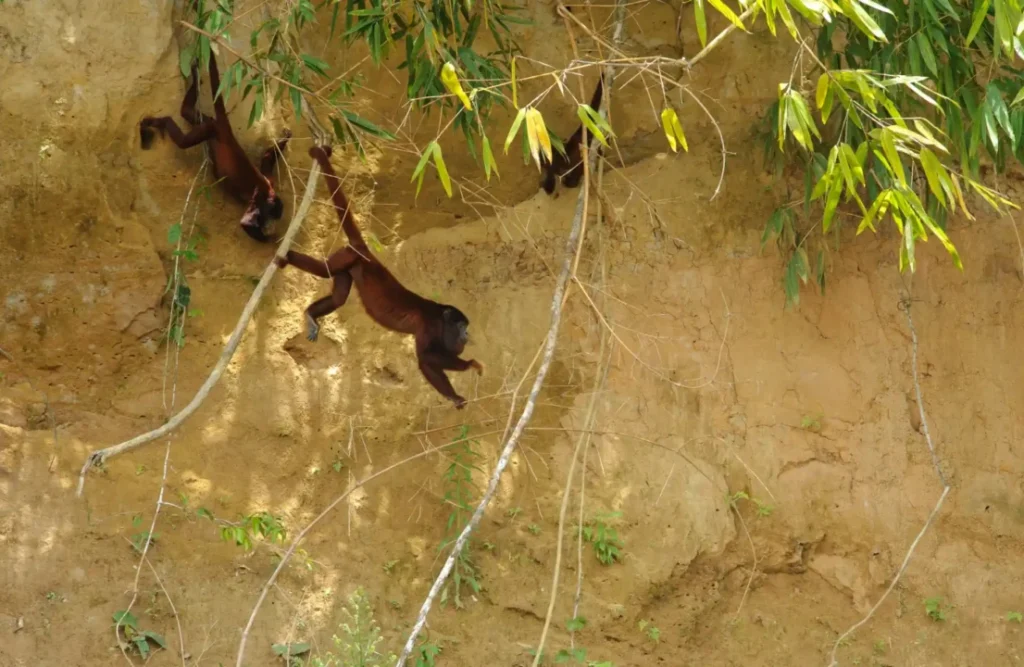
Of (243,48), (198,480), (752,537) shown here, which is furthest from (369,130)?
(752,537)

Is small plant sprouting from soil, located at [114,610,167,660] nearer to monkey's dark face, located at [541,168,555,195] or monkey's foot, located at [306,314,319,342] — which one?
monkey's foot, located at [306,314,319,342]

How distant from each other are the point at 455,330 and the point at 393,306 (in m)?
0.34

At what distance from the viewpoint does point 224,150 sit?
5586mm

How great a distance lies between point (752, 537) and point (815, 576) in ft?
1.20

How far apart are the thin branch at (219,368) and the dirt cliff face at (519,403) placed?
0.45m

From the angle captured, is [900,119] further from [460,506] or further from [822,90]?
[460,506]

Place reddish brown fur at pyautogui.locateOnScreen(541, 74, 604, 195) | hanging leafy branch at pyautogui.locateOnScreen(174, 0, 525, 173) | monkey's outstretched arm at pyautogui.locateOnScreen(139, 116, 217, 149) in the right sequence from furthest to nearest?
reddish brown fur at pyautogui.locateOnScreen(541, 74, 604, 195) → monkey's outstretched arm at pyautogui.locateOnScreen(139, 116, 217, 149) → hanging leafy branch at pyautogui.locateOnScreen(174, 0, 525, 173)

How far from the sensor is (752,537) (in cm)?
554

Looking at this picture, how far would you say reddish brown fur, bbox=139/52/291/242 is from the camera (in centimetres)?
554

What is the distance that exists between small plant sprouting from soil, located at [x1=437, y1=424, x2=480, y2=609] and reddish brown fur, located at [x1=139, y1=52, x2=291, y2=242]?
4.88 feet

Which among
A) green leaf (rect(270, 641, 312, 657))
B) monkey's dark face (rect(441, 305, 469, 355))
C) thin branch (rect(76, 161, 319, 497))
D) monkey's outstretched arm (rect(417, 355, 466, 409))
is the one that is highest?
thin branch (rect(76, 161, 319, 497))

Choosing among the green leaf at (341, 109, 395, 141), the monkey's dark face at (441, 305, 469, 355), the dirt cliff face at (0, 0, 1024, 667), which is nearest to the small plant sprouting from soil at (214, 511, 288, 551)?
the dirt cliff face at (0, 0, 1024, 667)

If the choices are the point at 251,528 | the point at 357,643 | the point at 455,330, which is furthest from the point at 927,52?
the point at 251,528

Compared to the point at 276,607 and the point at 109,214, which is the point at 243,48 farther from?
the point at 276,607
